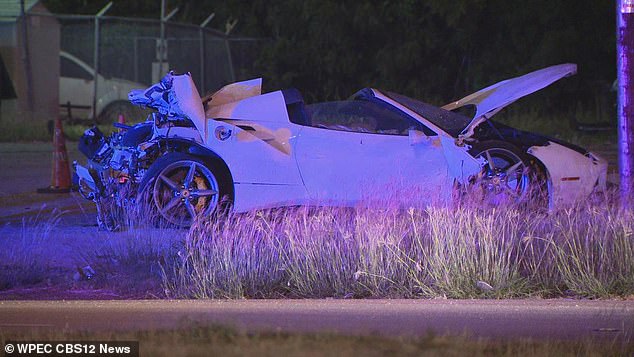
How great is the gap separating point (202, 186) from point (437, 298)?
310 cm

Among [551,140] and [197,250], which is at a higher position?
[551,140]

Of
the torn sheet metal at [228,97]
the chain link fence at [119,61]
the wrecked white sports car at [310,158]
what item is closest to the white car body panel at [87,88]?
the chain link fence at [119,61]

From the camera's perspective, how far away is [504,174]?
9.41 meters

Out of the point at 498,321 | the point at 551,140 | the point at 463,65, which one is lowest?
the point at 498,321

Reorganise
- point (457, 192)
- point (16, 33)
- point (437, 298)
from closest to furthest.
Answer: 1. point (437, 298)
2. point (457, 192)
3. point (16, 33)

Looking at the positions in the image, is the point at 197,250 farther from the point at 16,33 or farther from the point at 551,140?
the point at 16,33

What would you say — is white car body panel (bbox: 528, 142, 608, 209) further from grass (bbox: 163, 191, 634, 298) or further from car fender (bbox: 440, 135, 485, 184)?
Answer: grass (bbox: 163, 191, 634, 298)

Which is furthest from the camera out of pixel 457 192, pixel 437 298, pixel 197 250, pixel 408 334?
pixel 457 192

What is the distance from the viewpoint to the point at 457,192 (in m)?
9.05

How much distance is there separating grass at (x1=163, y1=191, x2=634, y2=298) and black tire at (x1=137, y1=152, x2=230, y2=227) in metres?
1.37

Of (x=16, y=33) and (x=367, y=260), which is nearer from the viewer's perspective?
(x=367, y=260)

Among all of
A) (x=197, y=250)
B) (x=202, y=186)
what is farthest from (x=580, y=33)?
(x=197, y=250)

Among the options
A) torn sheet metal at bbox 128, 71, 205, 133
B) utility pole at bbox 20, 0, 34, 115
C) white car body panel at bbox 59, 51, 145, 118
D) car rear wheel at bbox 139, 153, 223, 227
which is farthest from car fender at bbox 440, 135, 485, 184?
white car body panel at bbox 59, 51, 145, 118

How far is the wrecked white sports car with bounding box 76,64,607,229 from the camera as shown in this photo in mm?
9312
